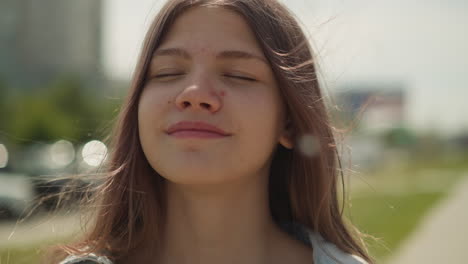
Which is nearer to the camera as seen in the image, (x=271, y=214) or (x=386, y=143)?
(x=271, y=214)

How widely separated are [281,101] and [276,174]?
466mm

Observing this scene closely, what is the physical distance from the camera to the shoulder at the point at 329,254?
2492mm

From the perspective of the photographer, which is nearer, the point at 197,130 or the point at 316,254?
the point at 197,130

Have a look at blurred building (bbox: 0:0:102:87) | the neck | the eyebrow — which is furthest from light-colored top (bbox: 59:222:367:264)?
blurred building (bbox: 0:0:102:87)

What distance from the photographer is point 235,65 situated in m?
2.37

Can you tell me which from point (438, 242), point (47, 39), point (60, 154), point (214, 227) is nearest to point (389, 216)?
point (438, 242)

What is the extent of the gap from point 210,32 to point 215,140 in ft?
1.41

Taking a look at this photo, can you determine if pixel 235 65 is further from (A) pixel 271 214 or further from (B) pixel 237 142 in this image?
(A) pixel 271 214

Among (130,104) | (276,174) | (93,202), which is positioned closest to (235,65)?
(130,104)

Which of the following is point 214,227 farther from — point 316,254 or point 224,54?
point 224,54

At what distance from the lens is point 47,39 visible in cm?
5203

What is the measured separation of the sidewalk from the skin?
5534 millimetres

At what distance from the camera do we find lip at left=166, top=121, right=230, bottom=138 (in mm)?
2258

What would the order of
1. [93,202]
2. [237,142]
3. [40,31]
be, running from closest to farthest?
[237,142]
[93,202]
[40,31]
